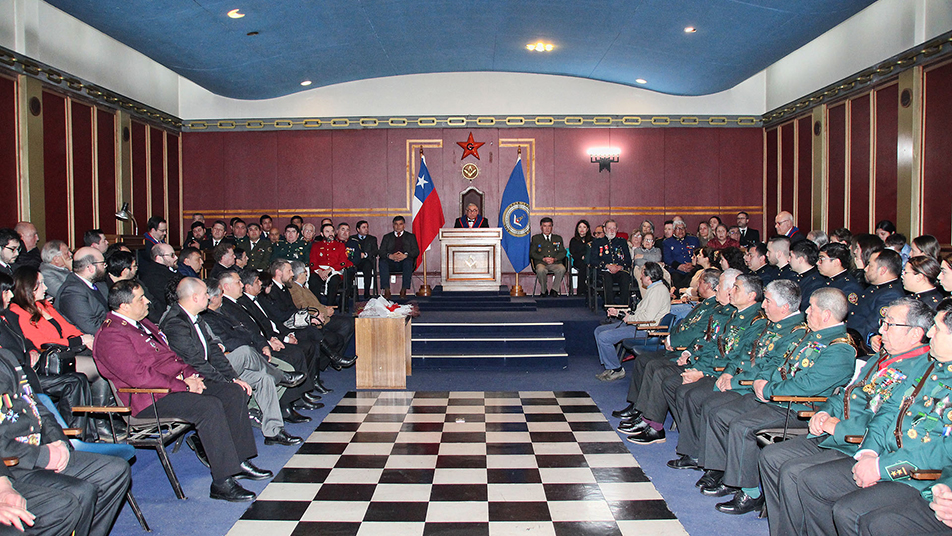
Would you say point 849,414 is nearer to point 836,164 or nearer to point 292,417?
point 292,417

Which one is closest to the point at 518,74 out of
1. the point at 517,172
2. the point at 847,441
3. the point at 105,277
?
the point at 517,172

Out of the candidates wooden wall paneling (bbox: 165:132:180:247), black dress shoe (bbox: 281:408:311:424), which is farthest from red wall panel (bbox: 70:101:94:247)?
black dress shoe (bbox: 281:408:311:424)

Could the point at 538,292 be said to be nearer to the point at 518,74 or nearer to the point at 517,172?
the point at 517,172

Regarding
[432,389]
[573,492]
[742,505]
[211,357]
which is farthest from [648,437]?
[211,357]

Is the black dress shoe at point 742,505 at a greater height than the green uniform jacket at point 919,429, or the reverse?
the green uniform jacket at point 919,429

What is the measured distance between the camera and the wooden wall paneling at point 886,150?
778cm

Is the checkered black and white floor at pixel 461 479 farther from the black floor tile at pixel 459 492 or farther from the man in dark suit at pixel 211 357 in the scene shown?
the man in dark suit at pixel 211 357

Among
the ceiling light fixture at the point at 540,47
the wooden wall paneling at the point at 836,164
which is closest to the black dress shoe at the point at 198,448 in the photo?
the ceiling light fixture at the point at 540,47

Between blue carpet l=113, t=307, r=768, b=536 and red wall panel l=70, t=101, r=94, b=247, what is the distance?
4.04m

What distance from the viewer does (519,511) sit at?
3.47 meters

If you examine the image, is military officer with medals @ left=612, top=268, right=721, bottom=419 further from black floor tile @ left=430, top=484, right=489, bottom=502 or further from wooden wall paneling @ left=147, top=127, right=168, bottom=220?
wooden wall paneling @ left=147, top=127, right=168, bottom=220

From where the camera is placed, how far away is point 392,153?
1191 centimetres

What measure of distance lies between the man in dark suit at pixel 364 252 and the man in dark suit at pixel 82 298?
5065 millimetres

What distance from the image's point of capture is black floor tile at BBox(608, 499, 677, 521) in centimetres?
340
